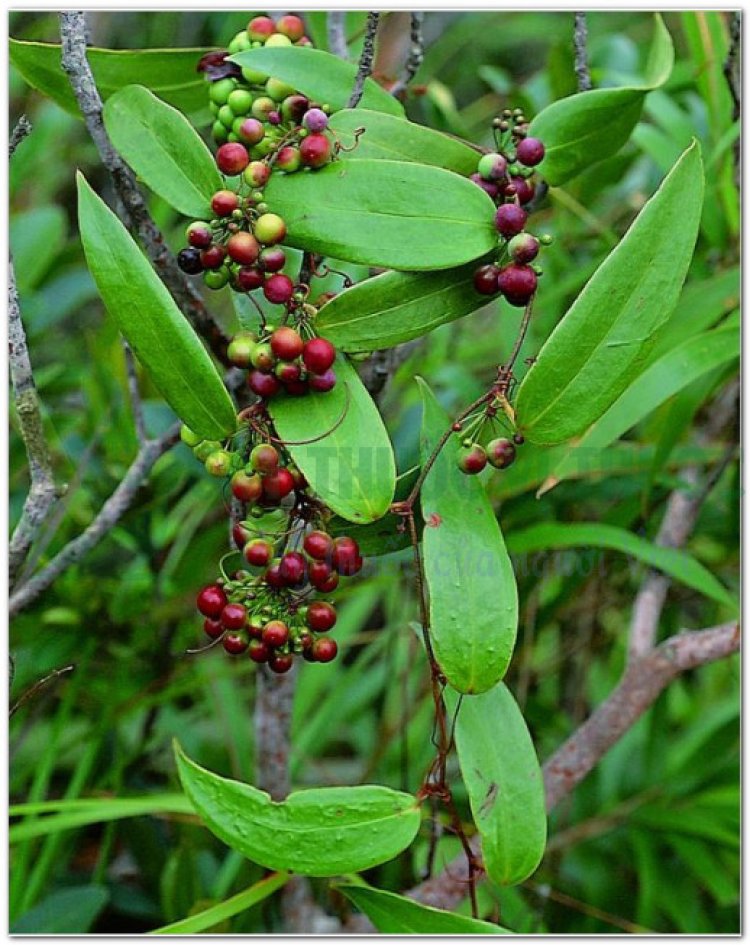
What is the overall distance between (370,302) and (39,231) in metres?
0.75

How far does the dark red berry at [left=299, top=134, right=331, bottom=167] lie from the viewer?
58cm

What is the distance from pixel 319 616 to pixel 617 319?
23 centimetres

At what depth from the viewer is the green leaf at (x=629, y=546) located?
906mm

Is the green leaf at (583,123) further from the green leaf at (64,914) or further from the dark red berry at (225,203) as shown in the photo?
the green leaf at (64,914)

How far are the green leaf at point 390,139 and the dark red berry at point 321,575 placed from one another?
23 centimetres

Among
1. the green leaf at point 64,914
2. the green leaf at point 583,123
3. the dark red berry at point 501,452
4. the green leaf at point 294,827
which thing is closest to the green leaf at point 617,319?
the dark red berry at point 501,452

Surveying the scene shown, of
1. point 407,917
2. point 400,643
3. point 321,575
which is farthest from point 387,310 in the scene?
point 400,643

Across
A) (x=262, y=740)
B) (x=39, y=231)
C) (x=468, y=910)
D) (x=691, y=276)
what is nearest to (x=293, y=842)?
(x=262, y=740)

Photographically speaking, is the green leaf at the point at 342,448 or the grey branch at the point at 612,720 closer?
the green leaf at the point at 342,448

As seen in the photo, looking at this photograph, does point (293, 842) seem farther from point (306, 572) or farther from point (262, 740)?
point (262, 740)

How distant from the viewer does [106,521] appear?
0.81m

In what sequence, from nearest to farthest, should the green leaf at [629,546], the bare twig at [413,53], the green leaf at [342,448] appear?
the green leaf at [342,448], the bare twig at [413,53], the green leaf at [629,546]

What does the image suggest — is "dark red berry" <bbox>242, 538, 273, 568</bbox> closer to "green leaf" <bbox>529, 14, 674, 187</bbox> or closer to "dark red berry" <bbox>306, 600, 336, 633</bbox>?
"dark red berry" <bbox>306, 600, 336, 633</bbox>

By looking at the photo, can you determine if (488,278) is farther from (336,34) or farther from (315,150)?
(336,34)
